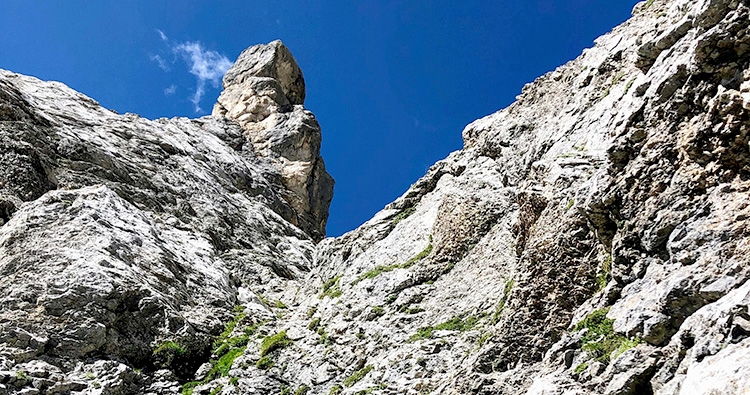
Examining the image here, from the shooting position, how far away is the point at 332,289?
29.6 m

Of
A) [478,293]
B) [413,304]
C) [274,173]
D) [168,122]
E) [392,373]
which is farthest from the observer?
[274,173]

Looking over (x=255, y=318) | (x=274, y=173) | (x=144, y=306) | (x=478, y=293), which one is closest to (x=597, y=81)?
(x=478, y=293)

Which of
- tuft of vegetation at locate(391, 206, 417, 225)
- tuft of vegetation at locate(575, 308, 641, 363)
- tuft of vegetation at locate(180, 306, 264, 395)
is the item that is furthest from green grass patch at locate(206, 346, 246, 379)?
tuft of vegetation at locate(575, 308, 641, 363)

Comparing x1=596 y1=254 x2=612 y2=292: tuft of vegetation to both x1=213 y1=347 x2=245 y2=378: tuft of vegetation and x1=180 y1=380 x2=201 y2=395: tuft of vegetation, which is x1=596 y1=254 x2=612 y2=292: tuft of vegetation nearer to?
x1=213 y1=347 x2=245 y2=378: tuft of vegetation

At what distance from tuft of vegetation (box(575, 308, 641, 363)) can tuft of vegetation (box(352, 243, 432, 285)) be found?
13724 mm

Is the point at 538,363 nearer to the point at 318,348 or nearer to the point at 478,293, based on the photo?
the point at 478,293

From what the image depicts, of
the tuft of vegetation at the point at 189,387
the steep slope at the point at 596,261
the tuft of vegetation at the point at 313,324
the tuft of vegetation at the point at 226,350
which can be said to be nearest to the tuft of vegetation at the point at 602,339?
the steep slope at the point at 596,261

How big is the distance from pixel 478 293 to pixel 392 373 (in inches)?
175

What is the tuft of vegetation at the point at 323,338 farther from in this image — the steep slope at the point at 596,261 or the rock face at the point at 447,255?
the rock face at the point at 447,255

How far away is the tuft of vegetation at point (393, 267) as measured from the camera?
26281 mm

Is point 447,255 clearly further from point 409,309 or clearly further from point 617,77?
point 617,77

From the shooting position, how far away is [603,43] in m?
29.3

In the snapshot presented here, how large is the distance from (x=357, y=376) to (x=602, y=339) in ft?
34.8

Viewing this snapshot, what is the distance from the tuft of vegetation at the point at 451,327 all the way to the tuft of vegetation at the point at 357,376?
70.5 inches
